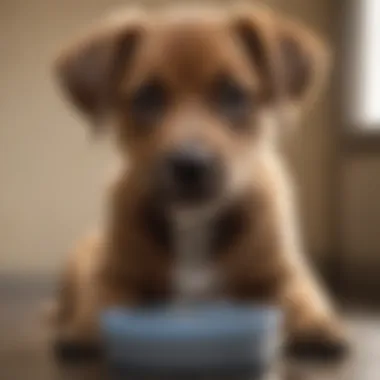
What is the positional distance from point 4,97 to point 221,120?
1.13 meters

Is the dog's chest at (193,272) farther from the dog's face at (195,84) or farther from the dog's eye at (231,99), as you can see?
the dog's eye at (231,99)

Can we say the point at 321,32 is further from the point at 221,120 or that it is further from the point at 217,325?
the point at 217,325

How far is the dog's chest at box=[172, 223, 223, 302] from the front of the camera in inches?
43.9

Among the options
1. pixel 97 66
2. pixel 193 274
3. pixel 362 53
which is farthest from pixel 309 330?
pixel 362 53

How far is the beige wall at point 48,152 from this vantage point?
7.00 feet

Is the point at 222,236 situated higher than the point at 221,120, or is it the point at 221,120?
the point at 221,120

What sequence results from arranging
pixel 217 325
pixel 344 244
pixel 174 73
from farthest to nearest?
pixel 344 244 < pixel 174 73 < pixel 217 325

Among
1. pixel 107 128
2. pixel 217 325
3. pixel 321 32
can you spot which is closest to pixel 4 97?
pixel 321 32

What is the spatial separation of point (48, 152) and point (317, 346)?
125 centimetres

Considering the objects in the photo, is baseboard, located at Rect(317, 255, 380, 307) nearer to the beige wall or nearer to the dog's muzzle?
the beige wall

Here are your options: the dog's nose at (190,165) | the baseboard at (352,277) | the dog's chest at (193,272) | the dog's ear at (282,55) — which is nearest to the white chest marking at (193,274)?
the dog's chest at (193,272)

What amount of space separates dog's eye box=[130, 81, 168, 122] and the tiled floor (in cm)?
33

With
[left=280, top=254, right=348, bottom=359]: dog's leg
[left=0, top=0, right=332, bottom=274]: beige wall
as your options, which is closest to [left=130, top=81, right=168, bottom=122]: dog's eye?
[left=280, top=254, right=348, bottom=359]: dog's leg

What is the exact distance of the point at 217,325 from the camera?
0.92 metres
